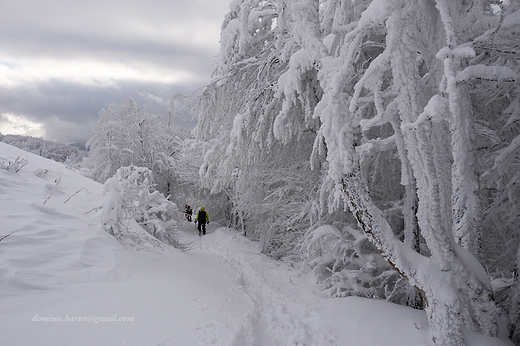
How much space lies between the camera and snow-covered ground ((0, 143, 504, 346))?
94.7 inches

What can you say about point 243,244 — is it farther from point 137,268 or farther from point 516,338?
point 516,338

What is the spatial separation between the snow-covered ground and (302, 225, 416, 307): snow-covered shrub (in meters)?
0.32

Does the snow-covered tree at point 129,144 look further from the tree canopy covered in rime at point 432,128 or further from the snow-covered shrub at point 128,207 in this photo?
the tree canopy covered in rime at point 432,128

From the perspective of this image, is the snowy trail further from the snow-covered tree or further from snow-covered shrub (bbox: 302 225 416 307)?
the snow-covered tree

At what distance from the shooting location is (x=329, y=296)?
4.48 meters

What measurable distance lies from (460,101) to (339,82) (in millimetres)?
1069

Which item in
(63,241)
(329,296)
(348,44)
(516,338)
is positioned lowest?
(329,296)

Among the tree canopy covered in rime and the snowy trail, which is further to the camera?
the snowy trail

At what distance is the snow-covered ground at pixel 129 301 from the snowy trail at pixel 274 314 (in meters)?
0.02

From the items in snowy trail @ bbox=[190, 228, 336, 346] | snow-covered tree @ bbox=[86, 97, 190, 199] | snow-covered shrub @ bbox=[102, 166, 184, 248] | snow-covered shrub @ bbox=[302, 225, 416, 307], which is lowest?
snowy trail @ bbox=[190, 228, 336, 346]

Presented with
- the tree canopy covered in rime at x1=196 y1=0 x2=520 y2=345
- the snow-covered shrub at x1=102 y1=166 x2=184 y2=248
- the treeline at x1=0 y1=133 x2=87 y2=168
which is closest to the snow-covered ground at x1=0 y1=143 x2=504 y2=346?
the snow-covered shrub at x1=102 y1=166 x2=184 y2=248

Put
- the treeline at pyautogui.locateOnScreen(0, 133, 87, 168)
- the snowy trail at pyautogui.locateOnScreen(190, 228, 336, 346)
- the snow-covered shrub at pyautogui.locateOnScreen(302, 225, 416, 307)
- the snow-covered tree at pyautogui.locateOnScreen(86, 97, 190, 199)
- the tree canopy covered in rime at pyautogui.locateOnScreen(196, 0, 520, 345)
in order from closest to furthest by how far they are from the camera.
A: the tree canopy covered in rime at pyautogui.locateOnScreen(196, 0, 520, 345)
the snowy trail at pyautogui.locateOnScreen(190, 228, 336, 346)
the snow-covered shrub at pyautogui.locateOnScreen(302, 225, 416, 307)
the snow-covered tree at pyautogui.locateOnScreen(86, 97, 190, 199)
the treeline at pyautogui.locateOnScreen(0, 133, 87, 168)

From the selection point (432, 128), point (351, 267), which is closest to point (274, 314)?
point (351, 267)

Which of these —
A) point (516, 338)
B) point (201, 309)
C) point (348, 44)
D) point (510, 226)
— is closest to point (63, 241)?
point (201, 309)
